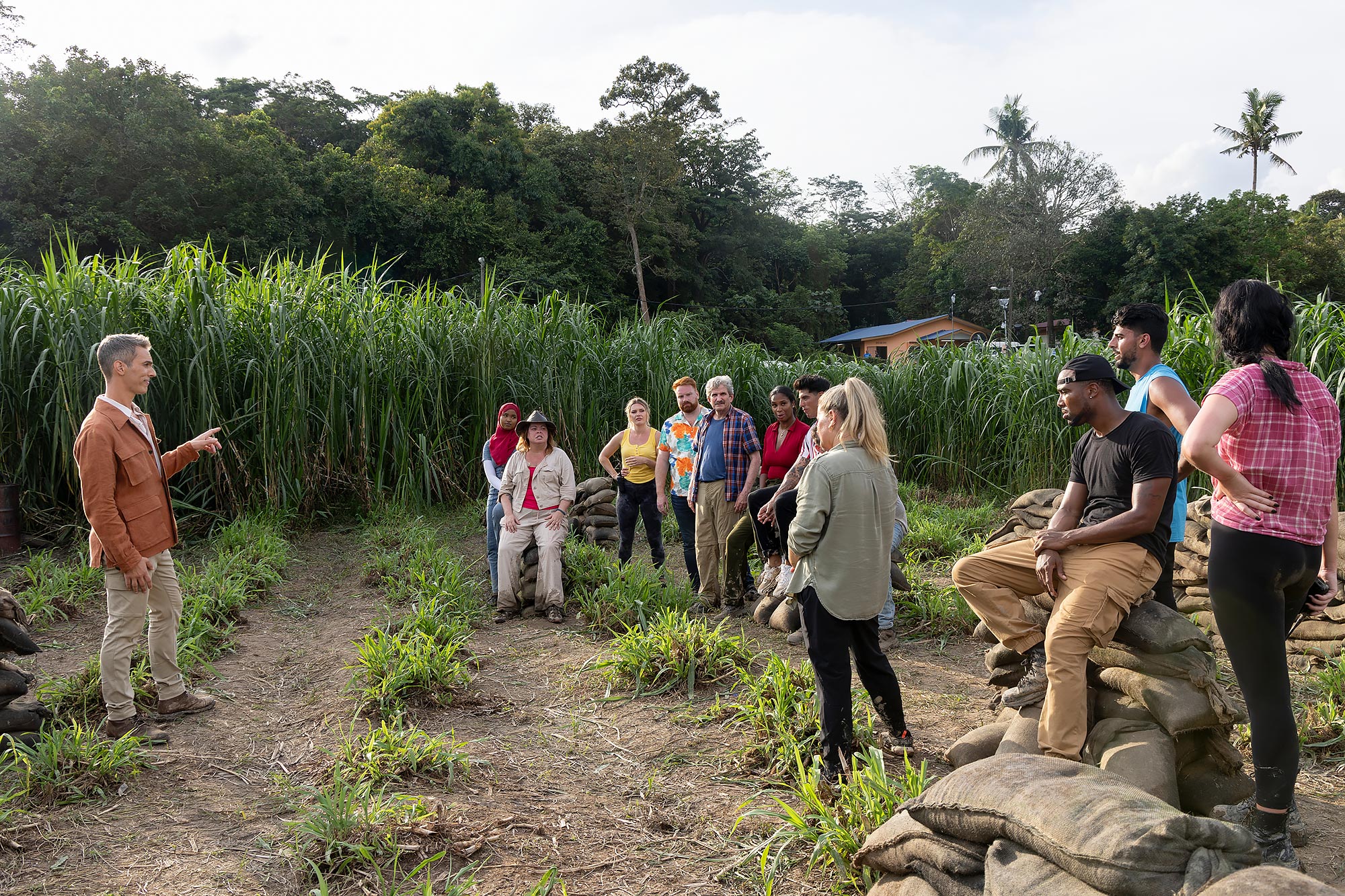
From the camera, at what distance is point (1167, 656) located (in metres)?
3.11

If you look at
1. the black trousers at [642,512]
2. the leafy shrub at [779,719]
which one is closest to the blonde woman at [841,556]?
the leafy shrub at [779,719]

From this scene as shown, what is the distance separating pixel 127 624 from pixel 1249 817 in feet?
15.6

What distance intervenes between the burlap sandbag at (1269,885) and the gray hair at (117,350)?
452cm

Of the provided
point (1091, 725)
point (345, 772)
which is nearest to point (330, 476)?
point (345, 772)

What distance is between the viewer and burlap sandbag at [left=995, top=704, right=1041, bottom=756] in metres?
3.22

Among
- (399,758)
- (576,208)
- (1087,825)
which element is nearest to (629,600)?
(399,758)

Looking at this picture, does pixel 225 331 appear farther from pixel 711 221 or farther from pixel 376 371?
pixel 711 221

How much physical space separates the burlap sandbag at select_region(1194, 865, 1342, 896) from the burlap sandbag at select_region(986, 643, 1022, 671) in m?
2.25

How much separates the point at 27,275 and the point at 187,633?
15.5ft

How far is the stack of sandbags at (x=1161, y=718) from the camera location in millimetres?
2982

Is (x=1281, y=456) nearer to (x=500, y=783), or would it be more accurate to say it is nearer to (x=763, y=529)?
(x=500, y=783)

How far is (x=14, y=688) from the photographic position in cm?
385

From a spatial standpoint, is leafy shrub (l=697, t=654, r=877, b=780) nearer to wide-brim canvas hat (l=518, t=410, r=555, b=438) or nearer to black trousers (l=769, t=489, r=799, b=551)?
black trousers (l=769, t=489, r=799, b=551)

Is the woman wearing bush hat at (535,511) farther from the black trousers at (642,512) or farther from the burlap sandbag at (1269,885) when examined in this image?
the burlap sandbag at (1269,885)
